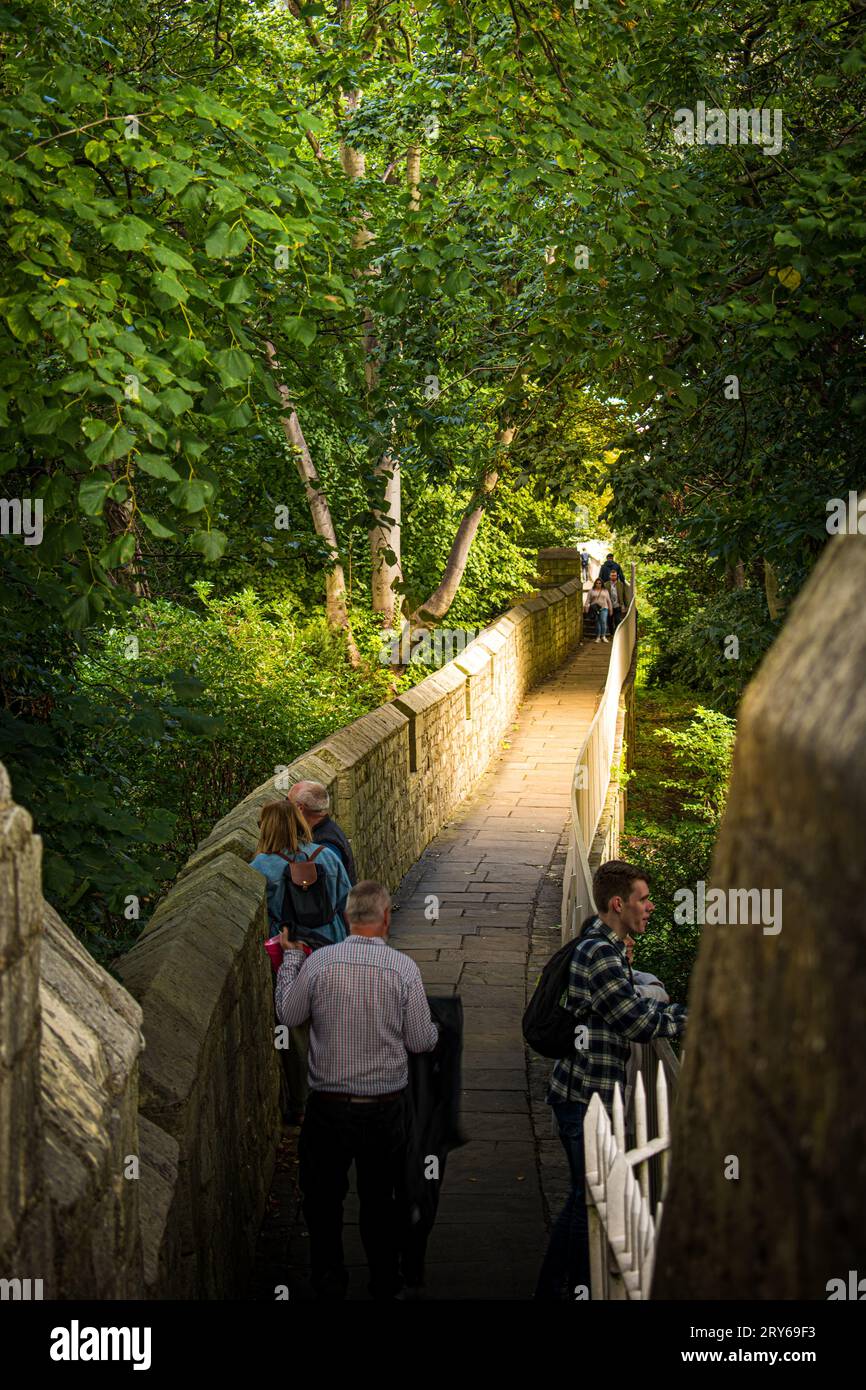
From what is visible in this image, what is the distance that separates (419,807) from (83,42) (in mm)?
7342

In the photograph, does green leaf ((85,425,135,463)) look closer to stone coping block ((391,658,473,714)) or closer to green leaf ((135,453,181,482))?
green leaf ((135,453,181,482))

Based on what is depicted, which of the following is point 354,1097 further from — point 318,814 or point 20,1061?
point 20,1061

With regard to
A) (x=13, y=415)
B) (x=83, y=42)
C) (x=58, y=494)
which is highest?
(x=83, y=42)

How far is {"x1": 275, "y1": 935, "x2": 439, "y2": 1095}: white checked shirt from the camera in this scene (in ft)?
15.2

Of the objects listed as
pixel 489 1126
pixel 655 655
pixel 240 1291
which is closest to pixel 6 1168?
pixel 240 1291

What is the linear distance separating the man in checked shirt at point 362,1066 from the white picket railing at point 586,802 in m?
2.34

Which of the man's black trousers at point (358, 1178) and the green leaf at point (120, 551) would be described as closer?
the man's black trousers at point (358, 1178)

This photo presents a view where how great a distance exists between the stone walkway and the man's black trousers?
18.4 inches

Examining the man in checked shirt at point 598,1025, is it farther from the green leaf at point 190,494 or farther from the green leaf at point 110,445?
the green leaf at point 110,445

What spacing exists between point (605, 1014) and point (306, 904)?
80.6 inches

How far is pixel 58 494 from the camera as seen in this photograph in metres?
5.23

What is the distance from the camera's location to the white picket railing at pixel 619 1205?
3.32m

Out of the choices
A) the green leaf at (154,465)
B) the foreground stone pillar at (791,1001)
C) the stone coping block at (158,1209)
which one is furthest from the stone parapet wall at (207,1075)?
the foreground stone pillar at (791,1001)

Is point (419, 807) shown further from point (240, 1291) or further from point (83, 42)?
point (240, 1291)
